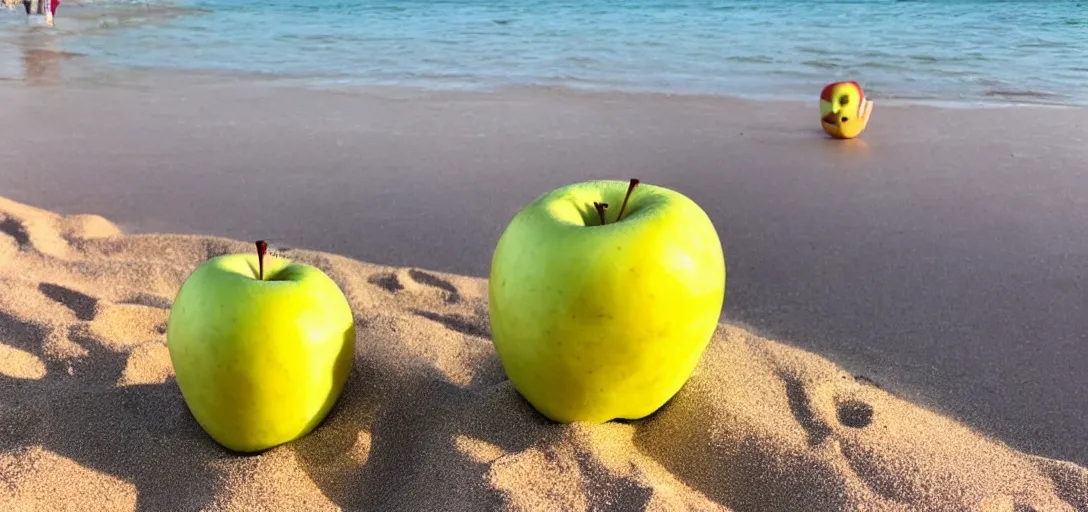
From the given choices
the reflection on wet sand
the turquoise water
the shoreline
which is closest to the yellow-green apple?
the shoreline

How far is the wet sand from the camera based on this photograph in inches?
92.3

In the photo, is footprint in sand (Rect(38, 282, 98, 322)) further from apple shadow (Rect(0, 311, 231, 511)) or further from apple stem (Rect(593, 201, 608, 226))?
apple stem (Rect(593, 201, 608, 226))

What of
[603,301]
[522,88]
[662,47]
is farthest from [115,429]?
[662,47]

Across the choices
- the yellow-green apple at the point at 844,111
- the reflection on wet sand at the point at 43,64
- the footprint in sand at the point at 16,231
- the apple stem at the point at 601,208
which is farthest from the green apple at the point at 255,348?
the reflection on wet sand at the point at 43,64

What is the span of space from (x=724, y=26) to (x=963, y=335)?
8.57m

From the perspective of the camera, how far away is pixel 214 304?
1.65 metres

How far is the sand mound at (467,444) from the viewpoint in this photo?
162 cm

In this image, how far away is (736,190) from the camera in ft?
12.4

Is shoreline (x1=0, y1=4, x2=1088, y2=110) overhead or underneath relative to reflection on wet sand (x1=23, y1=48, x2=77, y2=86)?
overhead

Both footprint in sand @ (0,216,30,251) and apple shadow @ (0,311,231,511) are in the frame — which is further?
footprint in sand @ (0,216,30,251)

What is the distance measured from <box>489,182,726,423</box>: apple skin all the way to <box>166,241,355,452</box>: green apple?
1.28 ft

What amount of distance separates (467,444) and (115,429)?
818 millimetres

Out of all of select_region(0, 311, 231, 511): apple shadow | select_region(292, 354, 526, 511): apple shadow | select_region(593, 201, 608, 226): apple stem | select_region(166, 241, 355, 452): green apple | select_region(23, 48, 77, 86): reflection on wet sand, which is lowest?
select_region(23, 48, 77, 86): reflection on wet sand

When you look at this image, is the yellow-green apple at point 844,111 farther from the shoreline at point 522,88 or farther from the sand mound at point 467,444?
the sand mound at point 467,444
